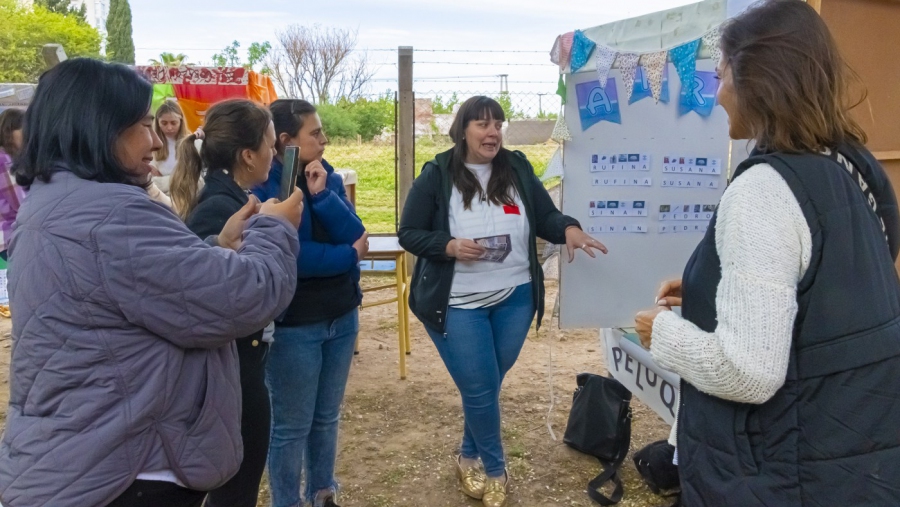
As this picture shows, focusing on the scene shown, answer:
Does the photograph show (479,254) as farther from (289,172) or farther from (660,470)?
(660,470)

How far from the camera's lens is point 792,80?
127 centimetres

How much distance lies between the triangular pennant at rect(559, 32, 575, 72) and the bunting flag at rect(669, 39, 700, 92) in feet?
1.54

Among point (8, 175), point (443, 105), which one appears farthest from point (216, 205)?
point (443, 105)

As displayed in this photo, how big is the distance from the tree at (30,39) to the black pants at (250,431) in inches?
926

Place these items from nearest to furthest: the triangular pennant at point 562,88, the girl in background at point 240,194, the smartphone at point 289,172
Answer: the smartphone at point 289,172 → the girl in background at point 240,194 → the triangular pennant at point 562,88

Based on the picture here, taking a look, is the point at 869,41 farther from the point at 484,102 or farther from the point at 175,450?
the point at 175,450

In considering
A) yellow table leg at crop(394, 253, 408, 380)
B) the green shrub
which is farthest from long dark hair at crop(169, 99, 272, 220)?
the green shrub

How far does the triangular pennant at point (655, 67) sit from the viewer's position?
324cm

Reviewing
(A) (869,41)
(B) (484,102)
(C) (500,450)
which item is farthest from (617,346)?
(A) (869,41)

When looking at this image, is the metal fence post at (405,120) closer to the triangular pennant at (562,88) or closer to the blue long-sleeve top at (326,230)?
the triangular pennant at (562,88)

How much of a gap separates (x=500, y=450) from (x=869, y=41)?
2.21 metres

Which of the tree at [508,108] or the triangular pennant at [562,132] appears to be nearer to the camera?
the triangular pennant at [562,132]

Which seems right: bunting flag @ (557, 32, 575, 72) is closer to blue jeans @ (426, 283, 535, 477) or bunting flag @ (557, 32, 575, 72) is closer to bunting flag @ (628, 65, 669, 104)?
bunting flag @ (628, 65, 669, 104)

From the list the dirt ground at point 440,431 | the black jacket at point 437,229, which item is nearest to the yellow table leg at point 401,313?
the dirt ground at point 440,431
